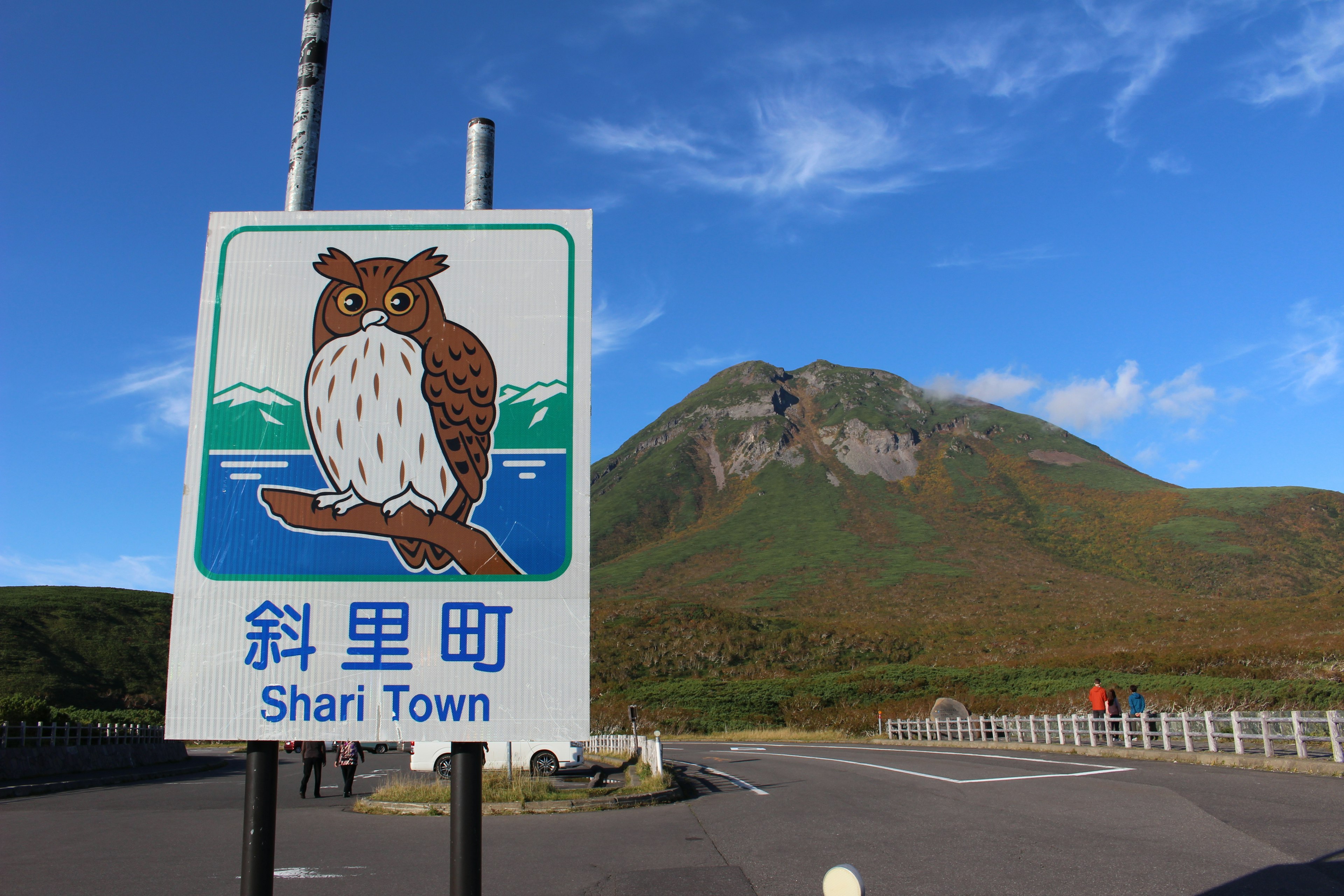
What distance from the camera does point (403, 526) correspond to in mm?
3137

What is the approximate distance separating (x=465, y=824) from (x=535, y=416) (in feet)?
4.59

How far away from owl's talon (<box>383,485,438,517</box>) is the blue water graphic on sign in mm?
111

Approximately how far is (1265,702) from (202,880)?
29059 mm

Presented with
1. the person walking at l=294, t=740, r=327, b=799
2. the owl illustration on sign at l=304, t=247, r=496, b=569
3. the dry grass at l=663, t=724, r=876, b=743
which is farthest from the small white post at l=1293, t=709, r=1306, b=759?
the dry grass at l=663, t=724, r=876, b=743

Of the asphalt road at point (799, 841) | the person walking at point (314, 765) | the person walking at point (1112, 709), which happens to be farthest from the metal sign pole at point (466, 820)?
the person walking at point (1112, 709)

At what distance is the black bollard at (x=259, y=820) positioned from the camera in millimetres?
2836

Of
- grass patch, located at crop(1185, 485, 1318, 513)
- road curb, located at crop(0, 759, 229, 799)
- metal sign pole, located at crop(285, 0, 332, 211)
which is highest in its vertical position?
grass patch, located at crop(1185, 485, 1318, 513)

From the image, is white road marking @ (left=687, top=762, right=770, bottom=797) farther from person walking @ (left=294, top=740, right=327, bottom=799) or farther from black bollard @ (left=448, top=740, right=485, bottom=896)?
black bollard @ (left=448, top=740, right=485, bottom=896)

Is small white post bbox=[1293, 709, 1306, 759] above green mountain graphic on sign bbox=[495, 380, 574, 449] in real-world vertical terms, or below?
below

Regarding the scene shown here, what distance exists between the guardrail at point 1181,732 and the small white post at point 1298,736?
1 cm

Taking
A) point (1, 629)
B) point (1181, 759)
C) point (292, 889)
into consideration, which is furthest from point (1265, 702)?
point (1, 629)

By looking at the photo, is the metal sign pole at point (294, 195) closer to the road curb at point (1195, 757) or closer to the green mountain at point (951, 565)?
the road curb at point (1195, 757)

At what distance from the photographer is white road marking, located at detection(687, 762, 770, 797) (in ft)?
50.5

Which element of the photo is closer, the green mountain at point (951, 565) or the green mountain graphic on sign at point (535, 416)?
the green mountain graphic on sign at point (535, 416)
